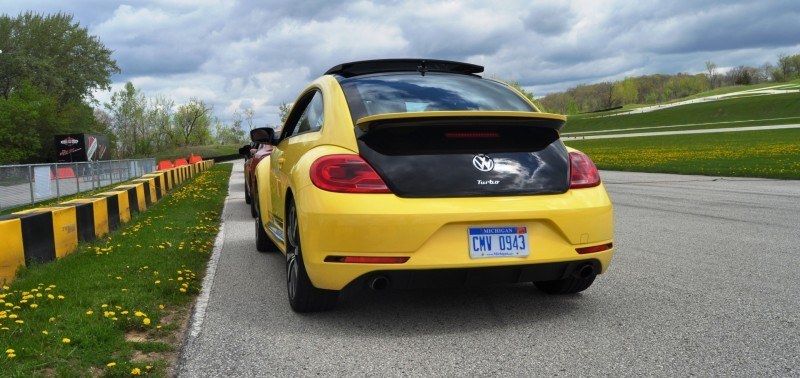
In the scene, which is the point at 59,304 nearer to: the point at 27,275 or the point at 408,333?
the point at 27,275

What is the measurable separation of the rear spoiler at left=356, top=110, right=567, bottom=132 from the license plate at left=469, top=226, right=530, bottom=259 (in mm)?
Result: 612

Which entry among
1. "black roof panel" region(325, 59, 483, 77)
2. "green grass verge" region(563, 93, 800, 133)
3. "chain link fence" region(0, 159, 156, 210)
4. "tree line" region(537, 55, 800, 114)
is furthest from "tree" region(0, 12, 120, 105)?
"tree line" region(537, 55, 800, 114)

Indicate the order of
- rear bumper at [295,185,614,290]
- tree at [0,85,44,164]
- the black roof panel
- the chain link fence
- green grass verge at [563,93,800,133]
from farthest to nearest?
green grass verge at [563,93,800,133], tree at [0,85,44,164], the chain link fence, the black roof panel, rear bumper at [295,185,614,290]

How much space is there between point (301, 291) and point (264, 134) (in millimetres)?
2447

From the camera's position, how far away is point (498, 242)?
3.55m

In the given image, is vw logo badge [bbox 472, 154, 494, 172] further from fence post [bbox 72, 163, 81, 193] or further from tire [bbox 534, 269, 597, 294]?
fence post [bbox 72, 163, 81, 193]

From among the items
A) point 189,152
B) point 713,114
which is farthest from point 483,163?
point 713,114

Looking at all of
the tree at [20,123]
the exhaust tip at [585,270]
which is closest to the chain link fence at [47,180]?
the exhaust tip at [585,270]

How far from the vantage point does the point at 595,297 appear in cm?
438

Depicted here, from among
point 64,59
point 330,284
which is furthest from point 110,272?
point 64,59

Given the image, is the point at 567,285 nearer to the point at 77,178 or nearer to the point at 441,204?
the point at 441,204

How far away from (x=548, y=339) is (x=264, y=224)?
11.3ft

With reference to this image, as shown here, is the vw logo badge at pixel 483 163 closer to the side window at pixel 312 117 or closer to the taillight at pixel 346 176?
the taillight at pixel 346 176

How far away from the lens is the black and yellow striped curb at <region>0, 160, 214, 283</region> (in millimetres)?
5582
